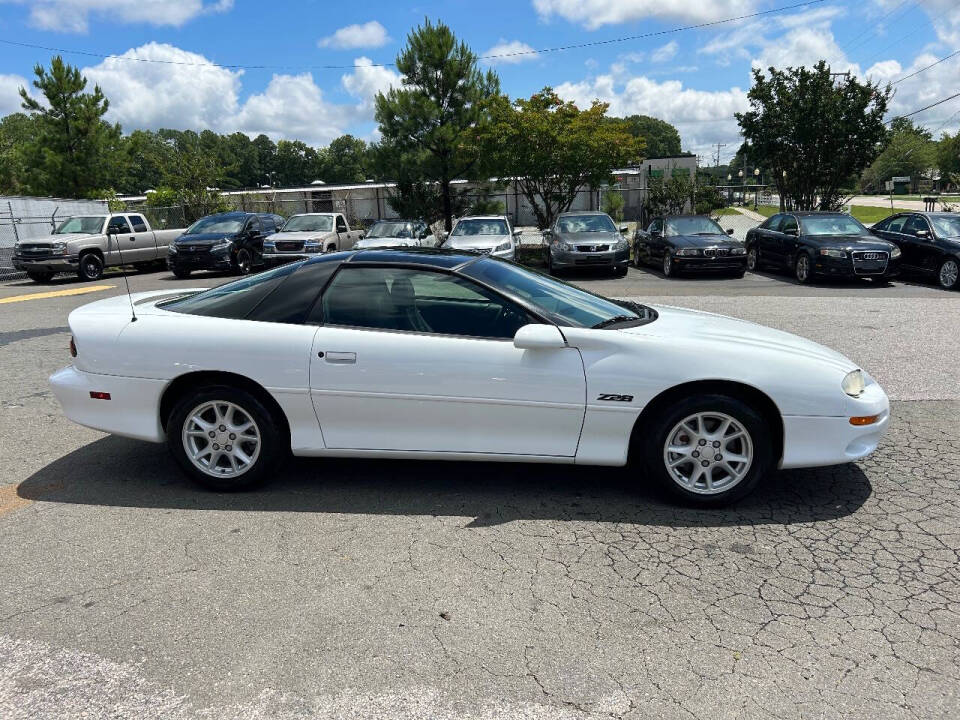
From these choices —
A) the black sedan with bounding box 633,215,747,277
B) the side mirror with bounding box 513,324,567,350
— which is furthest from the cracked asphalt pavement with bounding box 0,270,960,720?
the black sedan with bounding box 633,215,747,277

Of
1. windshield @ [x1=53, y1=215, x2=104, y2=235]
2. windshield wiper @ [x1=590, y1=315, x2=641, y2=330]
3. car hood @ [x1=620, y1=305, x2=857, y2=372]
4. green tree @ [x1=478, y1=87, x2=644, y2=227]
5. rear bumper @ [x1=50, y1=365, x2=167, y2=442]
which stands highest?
green tree @ [x1=478, y1=87, x2=644, y2=227]

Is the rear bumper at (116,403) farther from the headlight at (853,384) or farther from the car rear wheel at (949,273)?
the car rear wheel at (949,273)

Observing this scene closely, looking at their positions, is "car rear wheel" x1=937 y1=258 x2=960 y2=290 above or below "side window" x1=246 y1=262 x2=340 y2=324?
below

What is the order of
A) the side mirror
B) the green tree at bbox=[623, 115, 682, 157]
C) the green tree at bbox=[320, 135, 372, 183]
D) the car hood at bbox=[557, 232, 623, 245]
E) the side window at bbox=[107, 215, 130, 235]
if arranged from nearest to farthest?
the side mirror → the car hood at bbox=[557, 232, 623, 245] → the side window at bbox=[107, 215, 130, 235] → the green tree at bbox=[320, 135, 372, 183] → the green tree at bbox=[623, 115, 682, 157]

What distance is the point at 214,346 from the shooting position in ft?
13.6

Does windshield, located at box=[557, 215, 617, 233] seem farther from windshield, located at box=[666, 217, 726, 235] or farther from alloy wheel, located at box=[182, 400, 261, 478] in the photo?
alloy wheel, located at box=[182, 400, 261, 478]

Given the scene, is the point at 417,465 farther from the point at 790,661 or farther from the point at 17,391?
the point at 17,391

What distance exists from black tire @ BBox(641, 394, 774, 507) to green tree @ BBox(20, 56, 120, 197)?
34993mm

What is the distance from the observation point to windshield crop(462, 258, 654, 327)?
4.22 meters

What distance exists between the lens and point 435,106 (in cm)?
2448

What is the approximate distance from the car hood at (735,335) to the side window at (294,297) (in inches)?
72.8

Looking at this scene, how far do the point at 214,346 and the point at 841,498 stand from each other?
12.3 ft

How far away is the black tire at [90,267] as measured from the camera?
19.2 metres

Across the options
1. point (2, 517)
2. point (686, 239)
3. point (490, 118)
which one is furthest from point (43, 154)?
point (2, 517)
